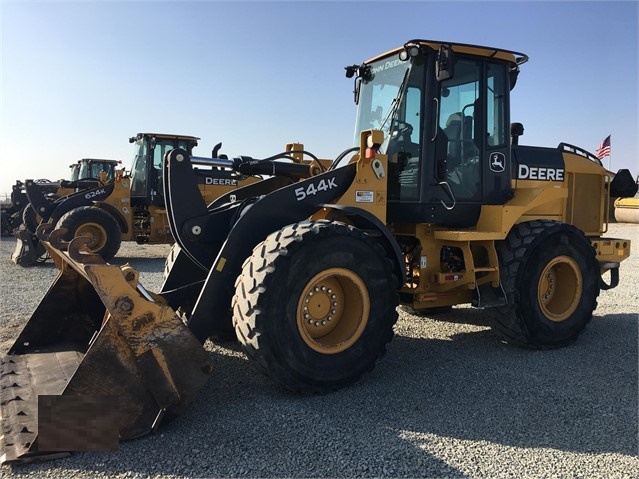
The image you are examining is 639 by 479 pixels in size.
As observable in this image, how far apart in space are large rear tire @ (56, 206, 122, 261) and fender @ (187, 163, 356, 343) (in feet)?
27.1

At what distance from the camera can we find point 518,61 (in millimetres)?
5668

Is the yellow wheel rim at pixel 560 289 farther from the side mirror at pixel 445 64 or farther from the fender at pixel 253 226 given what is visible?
the fender at pixel 253 226

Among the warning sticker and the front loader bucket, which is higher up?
the warning sticker

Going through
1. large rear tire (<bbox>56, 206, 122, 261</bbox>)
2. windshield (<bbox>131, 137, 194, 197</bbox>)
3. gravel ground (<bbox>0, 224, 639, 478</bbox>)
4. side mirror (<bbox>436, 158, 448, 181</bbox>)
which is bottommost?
gravel ground (<bbox>0, 224, 639, 478</bbox>)

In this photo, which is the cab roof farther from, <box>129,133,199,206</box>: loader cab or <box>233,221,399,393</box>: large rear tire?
<box>129,133,199,206</box>: loader cab

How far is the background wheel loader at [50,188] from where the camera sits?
1407cm

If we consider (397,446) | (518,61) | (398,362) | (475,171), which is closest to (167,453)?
(397,446)

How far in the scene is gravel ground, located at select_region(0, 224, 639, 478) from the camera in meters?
2.98

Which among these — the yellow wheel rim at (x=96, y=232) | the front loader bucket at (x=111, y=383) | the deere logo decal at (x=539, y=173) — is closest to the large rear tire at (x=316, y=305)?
the front loader bucket at (x=111, y=383)

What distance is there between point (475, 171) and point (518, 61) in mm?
1307

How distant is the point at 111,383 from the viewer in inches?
126

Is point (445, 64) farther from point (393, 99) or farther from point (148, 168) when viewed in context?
point (148, 168)

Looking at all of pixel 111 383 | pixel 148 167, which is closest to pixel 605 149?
pixel 148 167

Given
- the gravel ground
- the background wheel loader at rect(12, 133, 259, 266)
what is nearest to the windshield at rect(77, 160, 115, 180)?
the background wheel loader at rect(12, 133, 259, 266)
